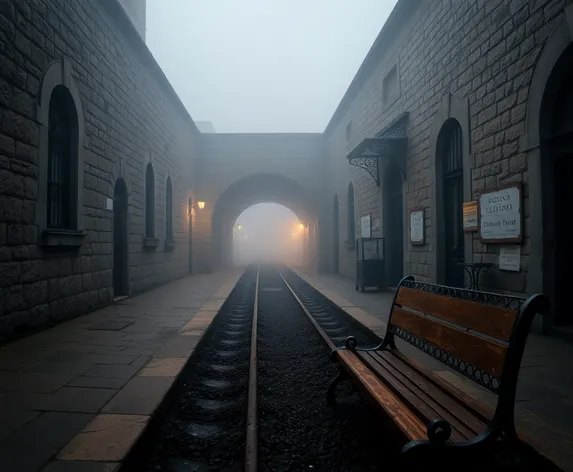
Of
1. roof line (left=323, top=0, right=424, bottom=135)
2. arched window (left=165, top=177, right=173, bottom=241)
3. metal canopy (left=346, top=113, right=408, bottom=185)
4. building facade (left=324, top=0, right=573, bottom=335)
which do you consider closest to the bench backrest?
building facade (left=324, top=0, right=573, bottom=335)

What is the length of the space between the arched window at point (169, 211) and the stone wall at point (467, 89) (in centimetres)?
731

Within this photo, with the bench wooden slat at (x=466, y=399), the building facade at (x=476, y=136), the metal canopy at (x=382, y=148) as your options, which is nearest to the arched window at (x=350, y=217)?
the building facade at (x=476, y=136)

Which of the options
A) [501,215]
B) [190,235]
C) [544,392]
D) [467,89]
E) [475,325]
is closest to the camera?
[475,325]

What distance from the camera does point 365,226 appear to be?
13.2 metres

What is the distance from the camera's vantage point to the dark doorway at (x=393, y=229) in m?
11.4

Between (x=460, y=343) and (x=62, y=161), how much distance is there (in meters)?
6.86

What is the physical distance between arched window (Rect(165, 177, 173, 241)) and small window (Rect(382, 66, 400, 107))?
306 inches

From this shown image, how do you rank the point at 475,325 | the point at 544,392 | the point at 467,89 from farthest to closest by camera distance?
the point at 467,89 → the point at 544,392 → the point at 475,325

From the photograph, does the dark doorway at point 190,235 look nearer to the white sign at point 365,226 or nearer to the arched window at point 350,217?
the arched window at point 350,217

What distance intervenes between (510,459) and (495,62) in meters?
5.72

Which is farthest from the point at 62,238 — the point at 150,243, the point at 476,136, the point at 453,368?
the point at 476,136

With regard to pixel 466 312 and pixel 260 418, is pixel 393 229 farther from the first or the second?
pixel 466 312

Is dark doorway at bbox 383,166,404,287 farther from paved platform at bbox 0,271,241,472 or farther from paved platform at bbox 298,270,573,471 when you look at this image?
paved platform at bbox 0,271,241,472

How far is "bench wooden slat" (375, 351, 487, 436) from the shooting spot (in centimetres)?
218
